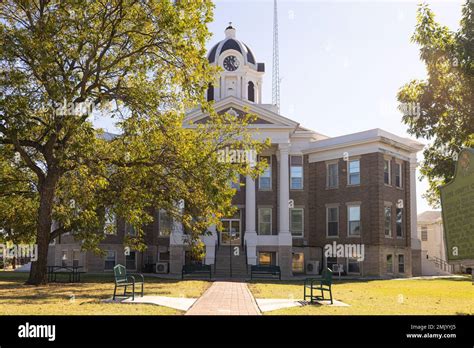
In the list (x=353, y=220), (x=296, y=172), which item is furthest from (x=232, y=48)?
(x=353, y=220)

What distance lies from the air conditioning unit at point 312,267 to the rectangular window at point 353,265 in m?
2.03

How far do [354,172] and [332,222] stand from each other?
147 inches

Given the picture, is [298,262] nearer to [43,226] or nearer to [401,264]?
[401,264]

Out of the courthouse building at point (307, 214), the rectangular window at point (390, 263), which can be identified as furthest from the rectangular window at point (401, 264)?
the rectangular window at point (390, 263)

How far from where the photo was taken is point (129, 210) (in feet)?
64.2

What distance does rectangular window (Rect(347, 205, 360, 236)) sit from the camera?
35.2m

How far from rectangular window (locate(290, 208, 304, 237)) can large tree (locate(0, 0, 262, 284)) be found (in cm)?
1569

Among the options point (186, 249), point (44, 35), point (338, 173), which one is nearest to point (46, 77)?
point (44, 35)

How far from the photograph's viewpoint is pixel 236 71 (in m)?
45.4

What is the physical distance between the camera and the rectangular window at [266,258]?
1369 inches

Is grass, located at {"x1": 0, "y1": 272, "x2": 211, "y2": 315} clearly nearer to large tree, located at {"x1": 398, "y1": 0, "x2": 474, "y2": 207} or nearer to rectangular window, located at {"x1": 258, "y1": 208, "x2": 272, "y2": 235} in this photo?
large tree, located at {"x1": 398, "y1": 0, "x2": 474, "y2": 207}

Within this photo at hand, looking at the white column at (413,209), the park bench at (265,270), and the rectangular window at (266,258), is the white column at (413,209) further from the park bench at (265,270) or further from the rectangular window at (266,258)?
the park bench at (265,270)
